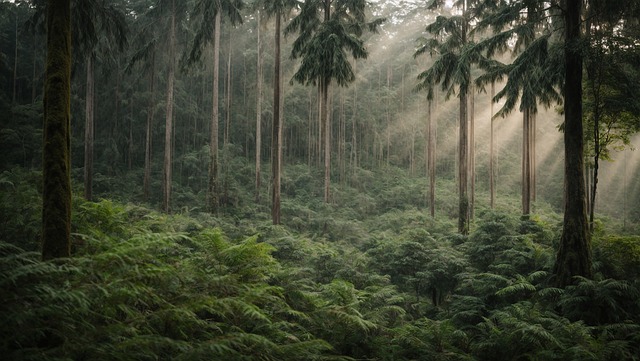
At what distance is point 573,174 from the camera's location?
1038 cm

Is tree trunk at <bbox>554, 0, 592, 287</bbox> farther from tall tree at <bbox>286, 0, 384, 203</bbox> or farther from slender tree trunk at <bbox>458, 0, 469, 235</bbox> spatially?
tall tree at <bbox>286, 0, 384, 203</bbox>

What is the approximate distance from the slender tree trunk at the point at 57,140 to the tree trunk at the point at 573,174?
36.4 feet

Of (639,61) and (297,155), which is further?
(297,155)

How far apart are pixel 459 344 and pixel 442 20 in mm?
16636

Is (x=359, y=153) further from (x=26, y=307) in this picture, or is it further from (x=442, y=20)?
(x=26, y=307)

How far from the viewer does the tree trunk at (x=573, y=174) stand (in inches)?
387

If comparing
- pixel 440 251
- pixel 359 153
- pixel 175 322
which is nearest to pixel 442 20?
pixel 440 251

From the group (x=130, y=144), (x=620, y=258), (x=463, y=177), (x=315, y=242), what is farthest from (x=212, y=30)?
(x=620, y=258)

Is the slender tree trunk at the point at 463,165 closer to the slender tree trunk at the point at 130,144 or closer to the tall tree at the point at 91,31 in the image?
the tall tree at the point at 91,31

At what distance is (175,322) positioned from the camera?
16.0 feet

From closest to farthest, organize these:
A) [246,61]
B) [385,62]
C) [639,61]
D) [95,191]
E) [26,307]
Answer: [26,307] < [639,61] < [95,191] < [246,61] < [385,62]

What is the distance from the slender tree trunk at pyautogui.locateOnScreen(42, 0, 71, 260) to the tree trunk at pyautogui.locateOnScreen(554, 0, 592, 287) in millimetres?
11105

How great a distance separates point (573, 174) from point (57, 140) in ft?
39.3

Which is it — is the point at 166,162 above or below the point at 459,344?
above
